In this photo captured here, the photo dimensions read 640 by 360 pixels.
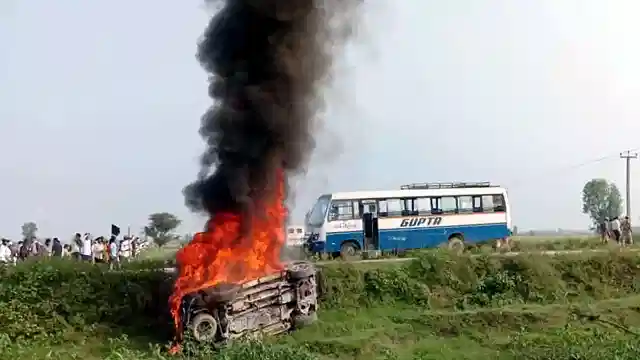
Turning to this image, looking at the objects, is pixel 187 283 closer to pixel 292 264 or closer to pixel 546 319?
pixel 292 264

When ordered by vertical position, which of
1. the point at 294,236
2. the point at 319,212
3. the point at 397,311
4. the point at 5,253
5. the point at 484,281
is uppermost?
the point at 319,212

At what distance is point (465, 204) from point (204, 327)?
17.7m

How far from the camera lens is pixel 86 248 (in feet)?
83.4

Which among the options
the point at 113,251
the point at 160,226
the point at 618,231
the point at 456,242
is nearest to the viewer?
the point at 113,251

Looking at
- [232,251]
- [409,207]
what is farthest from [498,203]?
[232,251]

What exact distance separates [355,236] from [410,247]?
7.99 feet

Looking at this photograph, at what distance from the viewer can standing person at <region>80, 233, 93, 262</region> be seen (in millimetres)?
25033

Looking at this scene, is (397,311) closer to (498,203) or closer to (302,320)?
(302,320)

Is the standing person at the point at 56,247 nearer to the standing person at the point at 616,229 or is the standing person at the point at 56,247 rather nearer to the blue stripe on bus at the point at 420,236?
the blue stripe on bus at the point at 420,236

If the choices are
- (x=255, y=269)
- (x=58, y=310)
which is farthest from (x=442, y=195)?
(x=58, y=310)

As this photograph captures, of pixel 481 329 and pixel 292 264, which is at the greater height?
pixel 292 264

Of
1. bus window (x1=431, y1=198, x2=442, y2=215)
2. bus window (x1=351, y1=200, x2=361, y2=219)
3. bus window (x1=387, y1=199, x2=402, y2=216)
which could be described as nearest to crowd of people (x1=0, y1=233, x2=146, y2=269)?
bus window (x1=351, y1=200, x2=361, y2=219)

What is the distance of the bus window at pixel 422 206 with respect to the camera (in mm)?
30328

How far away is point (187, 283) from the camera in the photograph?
56.1 feet
